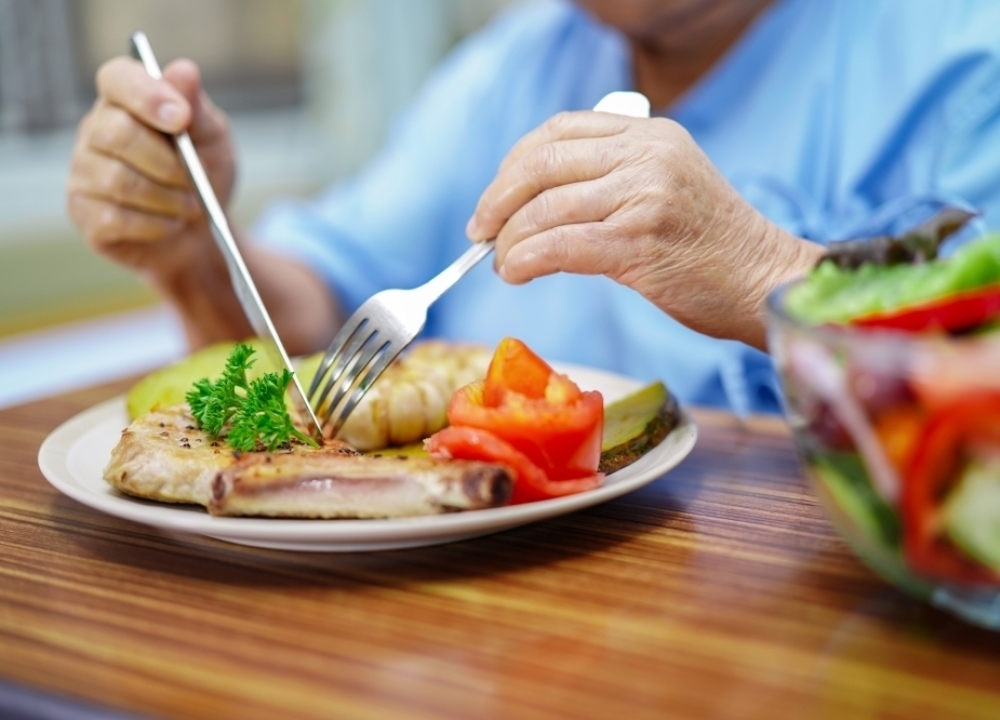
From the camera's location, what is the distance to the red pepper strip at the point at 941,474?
18.8 inches

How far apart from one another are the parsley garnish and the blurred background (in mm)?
1808

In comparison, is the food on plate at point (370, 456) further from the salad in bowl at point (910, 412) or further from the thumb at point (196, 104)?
the thumb at point (196, 104)

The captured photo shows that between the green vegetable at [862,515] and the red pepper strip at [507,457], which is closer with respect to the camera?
the green vegetable at [862,515]

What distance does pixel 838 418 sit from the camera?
0.52 meters

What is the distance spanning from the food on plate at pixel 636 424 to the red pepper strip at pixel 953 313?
32 centimetres

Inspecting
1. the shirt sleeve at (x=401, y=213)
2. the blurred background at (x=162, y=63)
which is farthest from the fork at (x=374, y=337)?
the blurred background at (x=162, y=63)

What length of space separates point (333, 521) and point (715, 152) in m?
1.03

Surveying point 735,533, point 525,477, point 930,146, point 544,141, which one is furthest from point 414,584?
point 930,146

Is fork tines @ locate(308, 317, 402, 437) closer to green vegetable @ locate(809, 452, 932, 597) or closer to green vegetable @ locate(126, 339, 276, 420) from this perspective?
green vegetable @ locate(126, 339, 276, 420)

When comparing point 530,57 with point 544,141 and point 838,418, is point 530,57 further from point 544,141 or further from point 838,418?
point 838,418

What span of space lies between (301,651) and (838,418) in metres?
0.32

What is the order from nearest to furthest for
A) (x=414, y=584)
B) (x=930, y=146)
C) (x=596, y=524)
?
(x=414, y=584), (x=596, y=524), (x=930, y=146)

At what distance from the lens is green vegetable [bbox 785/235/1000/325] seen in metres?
0.56

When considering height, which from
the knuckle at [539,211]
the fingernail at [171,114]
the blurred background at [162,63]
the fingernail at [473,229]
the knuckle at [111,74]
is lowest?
the blurred background at [162,63]
